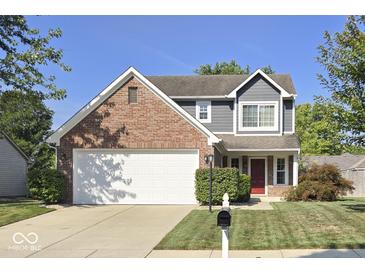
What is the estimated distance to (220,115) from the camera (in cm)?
2773

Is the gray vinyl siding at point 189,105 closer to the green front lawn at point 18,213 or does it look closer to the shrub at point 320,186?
the shrub at point 320,186

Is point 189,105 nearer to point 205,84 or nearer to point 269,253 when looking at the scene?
point 205,84

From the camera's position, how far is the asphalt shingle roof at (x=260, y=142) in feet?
82.9

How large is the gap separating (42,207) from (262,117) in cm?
1356

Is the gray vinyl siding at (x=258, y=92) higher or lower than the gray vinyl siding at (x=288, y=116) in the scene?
higher

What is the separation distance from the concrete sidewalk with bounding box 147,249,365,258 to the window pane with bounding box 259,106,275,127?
17649mm

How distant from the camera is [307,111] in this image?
192ft

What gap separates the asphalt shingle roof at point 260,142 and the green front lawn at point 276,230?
8.62 metres

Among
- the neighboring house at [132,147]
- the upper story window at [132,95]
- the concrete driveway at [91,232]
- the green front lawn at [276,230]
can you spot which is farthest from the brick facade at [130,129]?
the green front lawn at [276,230]

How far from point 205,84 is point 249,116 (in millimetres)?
3688

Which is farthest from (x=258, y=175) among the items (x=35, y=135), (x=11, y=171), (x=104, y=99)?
(x=35, y=135)

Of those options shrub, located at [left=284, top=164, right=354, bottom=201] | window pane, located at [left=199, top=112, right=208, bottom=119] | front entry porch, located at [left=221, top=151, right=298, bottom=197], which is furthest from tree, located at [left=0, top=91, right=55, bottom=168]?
shrub, located at [left=284, top=164, right=354, bottom=201]

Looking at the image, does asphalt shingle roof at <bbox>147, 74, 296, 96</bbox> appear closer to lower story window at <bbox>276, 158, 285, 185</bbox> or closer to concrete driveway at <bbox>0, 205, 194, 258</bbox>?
lower story window at <bbox>276, 158, 285, 185</bbox>
